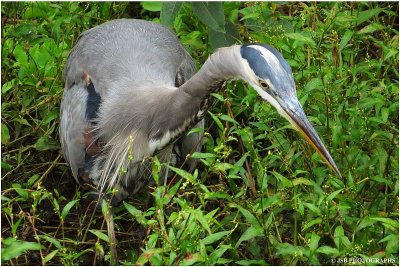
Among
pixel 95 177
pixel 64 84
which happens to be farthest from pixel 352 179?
pixel 64 84

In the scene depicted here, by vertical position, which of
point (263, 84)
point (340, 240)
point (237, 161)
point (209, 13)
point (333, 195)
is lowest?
point (237, 161)

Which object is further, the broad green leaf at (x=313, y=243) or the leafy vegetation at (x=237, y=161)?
the leafy vegetation at (x=237, y=161)

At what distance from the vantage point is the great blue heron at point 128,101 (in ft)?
10.1

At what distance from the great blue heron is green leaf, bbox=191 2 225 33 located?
0.20 metres

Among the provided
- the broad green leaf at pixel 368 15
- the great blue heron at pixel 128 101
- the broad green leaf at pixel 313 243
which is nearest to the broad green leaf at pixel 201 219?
the broad green leaf at pixel 313 243

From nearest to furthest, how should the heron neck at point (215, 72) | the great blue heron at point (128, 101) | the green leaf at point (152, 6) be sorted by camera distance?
1. the heron neck at point (215, 72)
2. the great blue heron at point (128, 101)
3. the green leaf at point (152, 6)

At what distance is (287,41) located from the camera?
3562mm

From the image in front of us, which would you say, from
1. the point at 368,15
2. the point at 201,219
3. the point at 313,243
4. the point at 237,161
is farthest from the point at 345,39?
the point at 201,219

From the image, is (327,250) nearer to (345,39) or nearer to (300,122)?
(300,122)

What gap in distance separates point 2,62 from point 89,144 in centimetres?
74

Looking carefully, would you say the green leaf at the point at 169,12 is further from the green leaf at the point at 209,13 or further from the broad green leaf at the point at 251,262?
the broad green leaf at the point at 251,262

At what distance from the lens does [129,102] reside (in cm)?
329

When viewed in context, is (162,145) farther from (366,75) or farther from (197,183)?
(366,75)

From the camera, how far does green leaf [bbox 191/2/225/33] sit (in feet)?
11.5
